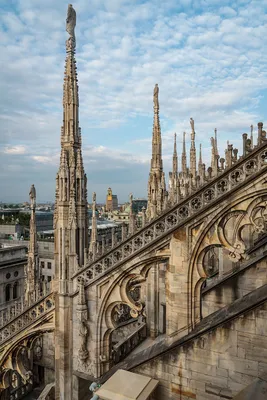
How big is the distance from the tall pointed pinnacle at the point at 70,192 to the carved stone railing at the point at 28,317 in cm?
140

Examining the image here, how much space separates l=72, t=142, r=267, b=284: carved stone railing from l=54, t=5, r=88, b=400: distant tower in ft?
2.61

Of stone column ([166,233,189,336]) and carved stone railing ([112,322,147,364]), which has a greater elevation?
stone column ([166,233,189,336])

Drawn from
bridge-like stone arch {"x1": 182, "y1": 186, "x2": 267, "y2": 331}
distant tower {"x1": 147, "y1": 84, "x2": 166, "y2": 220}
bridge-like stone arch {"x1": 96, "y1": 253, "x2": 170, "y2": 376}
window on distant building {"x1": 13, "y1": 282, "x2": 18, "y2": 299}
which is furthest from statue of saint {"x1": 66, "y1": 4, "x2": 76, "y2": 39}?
window on distant building {"x1": 13, "y1": 282, "x2": 18, "y2": 299}

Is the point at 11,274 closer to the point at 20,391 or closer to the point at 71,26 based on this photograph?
the point at 20,391

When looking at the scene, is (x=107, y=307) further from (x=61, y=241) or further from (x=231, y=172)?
(x=231, y=172)

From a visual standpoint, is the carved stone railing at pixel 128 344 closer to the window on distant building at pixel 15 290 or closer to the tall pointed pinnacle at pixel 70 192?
the tall pointed pinnacle at pixel 70 192

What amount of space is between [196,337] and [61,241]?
5.63 m

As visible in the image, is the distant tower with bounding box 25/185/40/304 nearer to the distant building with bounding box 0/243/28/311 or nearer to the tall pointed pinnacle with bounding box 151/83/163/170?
the tall pointed pinnacle with bounding box 151/83/163/170

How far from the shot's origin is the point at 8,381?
14.4 meters

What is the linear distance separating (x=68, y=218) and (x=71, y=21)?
316 inches

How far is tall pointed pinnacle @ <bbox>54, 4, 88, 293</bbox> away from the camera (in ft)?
36.4

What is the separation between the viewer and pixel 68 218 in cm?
1122

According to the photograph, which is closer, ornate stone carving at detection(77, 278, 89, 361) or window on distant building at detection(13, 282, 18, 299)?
ornate stone carving at detection(77, 278, 89, 361)

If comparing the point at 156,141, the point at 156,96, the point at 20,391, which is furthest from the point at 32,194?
the point at 20,391
